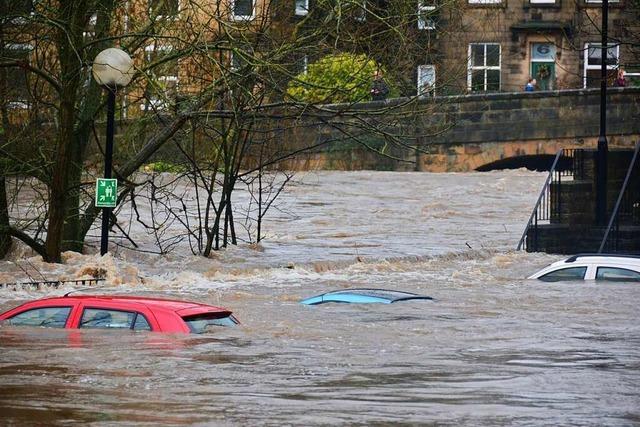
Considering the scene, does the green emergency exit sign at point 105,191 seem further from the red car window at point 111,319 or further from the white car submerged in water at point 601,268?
the red car window at point 111,319

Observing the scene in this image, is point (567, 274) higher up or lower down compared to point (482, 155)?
lower down

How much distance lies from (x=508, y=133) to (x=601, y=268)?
3424 cm

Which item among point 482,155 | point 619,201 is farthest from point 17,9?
point 482,155

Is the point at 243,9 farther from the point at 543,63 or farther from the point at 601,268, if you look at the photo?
the point at 543,63

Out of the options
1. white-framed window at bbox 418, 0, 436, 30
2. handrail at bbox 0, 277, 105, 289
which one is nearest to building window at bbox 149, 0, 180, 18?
white-framed window at bbox 418, 0, 436, 30

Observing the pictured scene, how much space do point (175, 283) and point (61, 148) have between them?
2.83m

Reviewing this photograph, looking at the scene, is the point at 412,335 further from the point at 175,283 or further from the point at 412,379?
the point at 175,283

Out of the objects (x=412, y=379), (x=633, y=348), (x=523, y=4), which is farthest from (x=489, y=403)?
(x=523, y=4)

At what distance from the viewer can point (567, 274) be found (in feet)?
73.0

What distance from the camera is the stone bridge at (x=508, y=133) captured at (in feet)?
175

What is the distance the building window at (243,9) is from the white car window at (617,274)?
840 cm

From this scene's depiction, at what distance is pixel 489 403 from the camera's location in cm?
1302

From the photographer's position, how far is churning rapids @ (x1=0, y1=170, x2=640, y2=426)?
41.9 feet

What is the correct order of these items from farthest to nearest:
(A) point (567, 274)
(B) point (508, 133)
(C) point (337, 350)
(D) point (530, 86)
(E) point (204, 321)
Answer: (D) point (530, 86), (B) point (508, 133), (A) point (567, 274), (C) point (337, 350), (E) point (204, 321)
